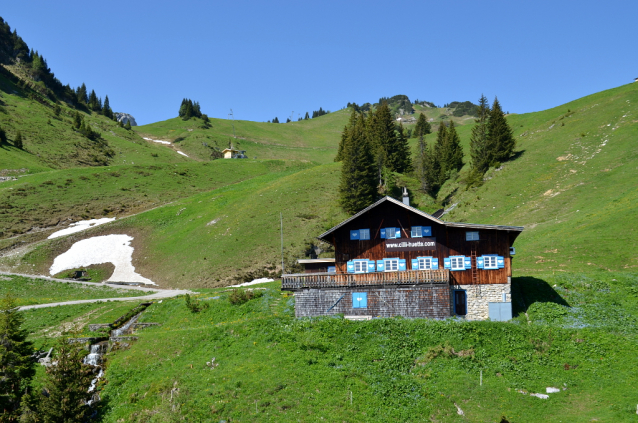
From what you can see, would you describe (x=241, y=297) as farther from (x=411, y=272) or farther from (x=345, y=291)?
(x=411, y=272)

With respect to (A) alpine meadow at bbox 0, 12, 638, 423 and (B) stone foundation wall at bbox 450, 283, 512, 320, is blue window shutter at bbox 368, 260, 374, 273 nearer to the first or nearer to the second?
(A) alpine meadow at bbox 0, 12, 638, 423

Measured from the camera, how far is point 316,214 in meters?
76.2

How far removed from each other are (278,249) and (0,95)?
12226cm

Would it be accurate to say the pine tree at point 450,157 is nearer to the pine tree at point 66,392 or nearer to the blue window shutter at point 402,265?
the blue window shutter at point 402,265

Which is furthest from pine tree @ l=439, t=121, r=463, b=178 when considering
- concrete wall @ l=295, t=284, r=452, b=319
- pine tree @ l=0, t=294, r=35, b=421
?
pine tree @ l=0, t=294, r=35, b=421

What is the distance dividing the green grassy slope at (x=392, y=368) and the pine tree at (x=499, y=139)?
161 ft

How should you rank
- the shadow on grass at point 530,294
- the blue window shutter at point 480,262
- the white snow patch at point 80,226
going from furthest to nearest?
1. the white snow patch at point 80,226
2. the blue window shutter at point 480,262
3. the shadow on grass at point 530,294

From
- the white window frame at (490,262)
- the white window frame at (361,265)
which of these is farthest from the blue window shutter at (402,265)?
the white window frame at (490,262)

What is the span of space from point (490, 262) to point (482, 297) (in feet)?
8.67

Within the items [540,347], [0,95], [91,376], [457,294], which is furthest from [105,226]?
[0,95]

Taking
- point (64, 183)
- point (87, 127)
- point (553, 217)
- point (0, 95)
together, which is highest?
point (0, 95)

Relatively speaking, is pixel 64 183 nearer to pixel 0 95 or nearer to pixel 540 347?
pixel 0 95

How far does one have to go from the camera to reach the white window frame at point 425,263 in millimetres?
35906

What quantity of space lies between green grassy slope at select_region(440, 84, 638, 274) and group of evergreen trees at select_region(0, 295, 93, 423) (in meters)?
Answer: 38.0
